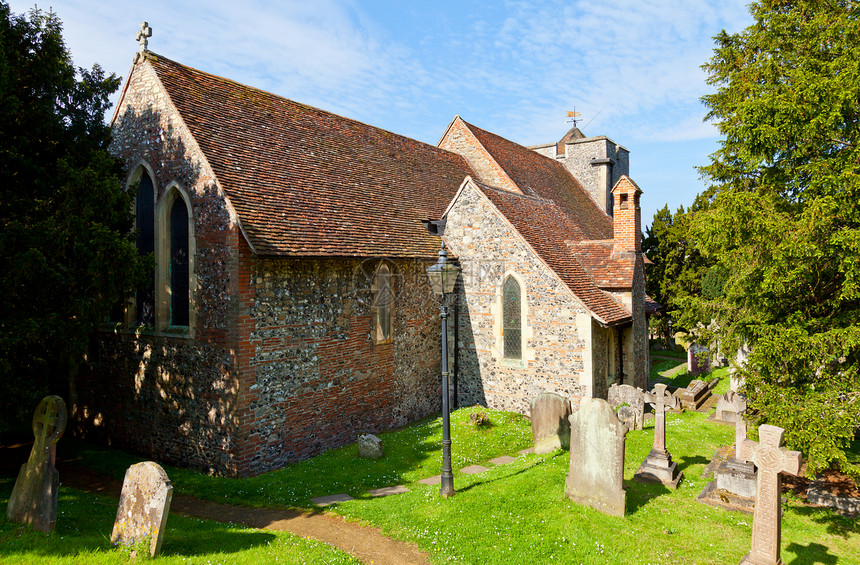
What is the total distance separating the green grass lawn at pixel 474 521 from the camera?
7.18 meters

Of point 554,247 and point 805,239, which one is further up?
point 554,247

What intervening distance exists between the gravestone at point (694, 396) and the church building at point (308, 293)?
2322mm

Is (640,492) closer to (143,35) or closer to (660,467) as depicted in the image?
(660,467)

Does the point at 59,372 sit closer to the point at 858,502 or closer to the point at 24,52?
the point at 24,52

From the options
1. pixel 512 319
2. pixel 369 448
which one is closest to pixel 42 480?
pixel 369 448

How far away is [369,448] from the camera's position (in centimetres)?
1178

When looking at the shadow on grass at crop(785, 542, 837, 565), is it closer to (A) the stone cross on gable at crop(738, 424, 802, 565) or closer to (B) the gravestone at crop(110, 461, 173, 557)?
(A) the stone cross on gable at crop(738, 424, 802, 565)

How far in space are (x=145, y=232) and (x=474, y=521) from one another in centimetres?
1021

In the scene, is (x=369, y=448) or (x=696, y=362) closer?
(x=369, y=448)

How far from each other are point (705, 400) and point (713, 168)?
8.51 metres

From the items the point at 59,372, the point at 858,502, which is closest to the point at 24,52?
the point at 59,372

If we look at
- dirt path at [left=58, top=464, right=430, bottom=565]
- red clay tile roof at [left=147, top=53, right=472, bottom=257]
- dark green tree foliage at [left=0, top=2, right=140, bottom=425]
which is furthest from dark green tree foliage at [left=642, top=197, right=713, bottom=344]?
dark green tree foliage at [left=0, top=2, right=140, bottom=425]

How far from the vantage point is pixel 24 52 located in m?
10.3

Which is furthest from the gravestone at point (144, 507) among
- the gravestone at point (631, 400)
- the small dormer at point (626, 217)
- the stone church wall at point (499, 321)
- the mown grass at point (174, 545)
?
the small dormer at point (626, 217)
